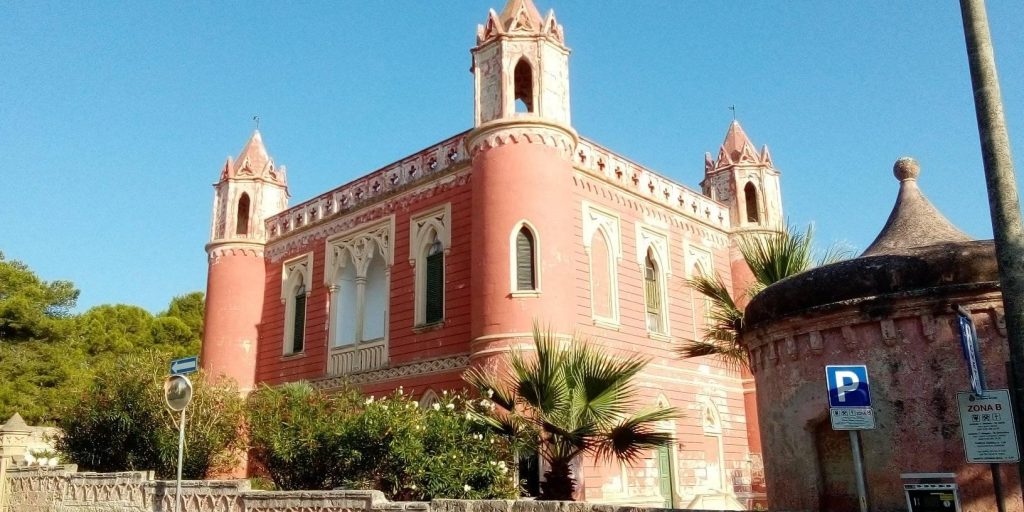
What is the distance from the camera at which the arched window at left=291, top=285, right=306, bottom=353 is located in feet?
73.0

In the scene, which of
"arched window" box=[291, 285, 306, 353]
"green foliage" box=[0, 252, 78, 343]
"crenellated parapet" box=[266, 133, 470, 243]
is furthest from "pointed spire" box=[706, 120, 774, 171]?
"green foliage" box=[0, 252, 78, 343]

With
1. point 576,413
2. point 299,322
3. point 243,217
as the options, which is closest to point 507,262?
point 576,413

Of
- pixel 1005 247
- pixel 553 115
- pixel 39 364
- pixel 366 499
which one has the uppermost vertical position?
pixel 553 115

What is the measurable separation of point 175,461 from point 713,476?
11.9m

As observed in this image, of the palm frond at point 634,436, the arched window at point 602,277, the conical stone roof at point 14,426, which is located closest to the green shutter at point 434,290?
the arched window at point 602,277

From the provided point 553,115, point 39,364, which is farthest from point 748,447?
point 39,364

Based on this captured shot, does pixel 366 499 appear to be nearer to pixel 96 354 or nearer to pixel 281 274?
pixel 281 274

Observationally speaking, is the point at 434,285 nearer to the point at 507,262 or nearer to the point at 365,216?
the point at 507,262

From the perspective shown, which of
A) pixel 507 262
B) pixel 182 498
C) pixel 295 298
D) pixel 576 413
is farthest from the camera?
pixel 295 298

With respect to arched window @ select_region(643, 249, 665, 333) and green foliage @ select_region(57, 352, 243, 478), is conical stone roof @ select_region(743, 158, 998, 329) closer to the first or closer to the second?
arched window @ select_region(643, 249, 665, 333)

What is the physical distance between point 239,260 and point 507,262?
34.9 feet

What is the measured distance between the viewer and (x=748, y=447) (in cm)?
2109

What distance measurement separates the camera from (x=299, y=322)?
73.9 ft

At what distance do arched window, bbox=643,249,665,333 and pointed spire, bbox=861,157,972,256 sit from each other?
10.3 meters
